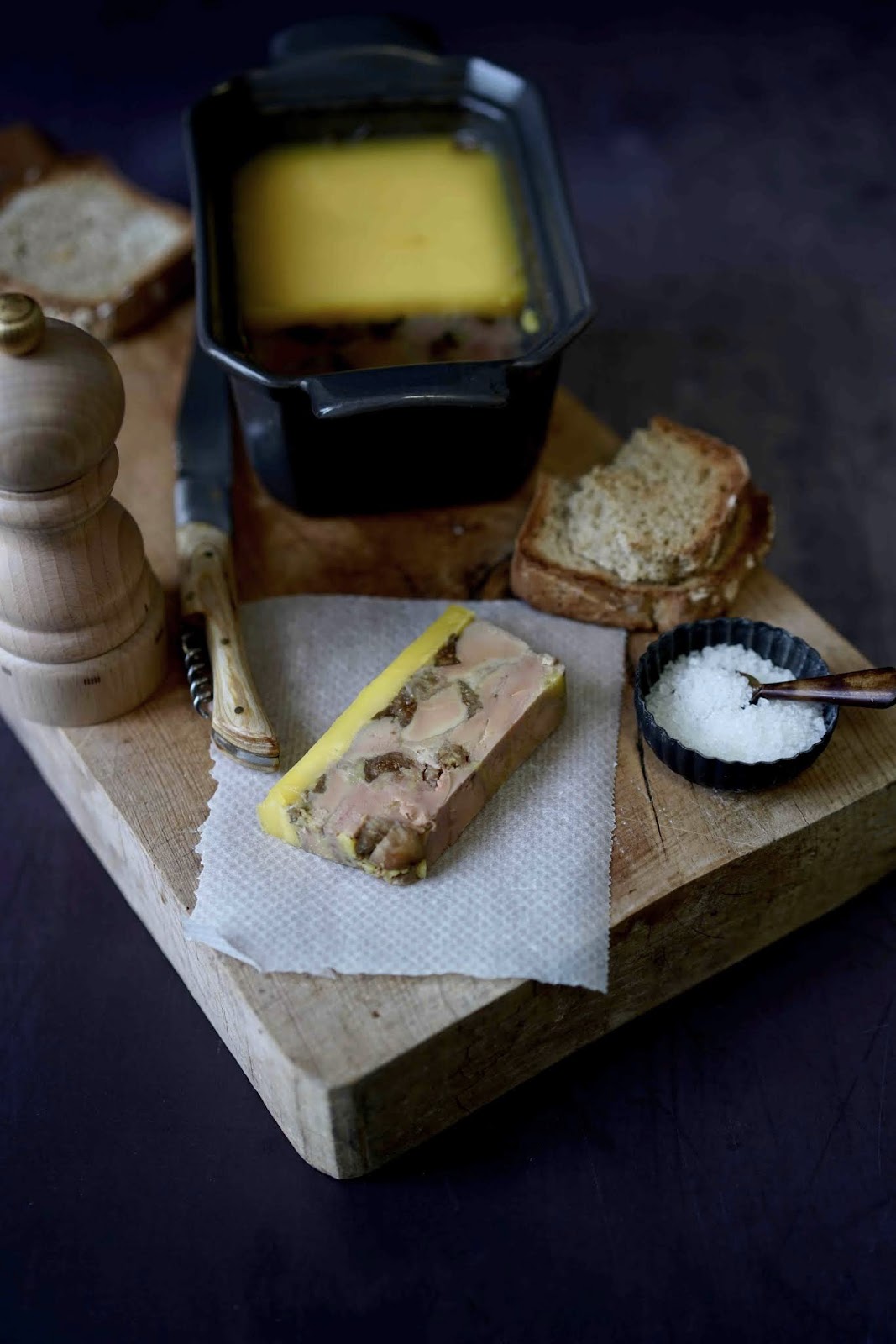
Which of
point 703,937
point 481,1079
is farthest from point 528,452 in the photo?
point 481,1079

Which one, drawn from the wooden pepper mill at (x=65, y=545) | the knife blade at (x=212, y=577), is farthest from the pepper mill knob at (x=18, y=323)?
the knife blade at (x=212, y=577)

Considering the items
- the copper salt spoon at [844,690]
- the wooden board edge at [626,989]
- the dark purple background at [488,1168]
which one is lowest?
the dark purple background at [488,1168]

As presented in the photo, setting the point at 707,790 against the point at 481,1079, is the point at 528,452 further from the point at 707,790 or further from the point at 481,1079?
the point at 481,1079

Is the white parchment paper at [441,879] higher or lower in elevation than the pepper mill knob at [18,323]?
lower

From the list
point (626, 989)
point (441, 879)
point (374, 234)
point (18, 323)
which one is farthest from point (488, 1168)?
point (374, 234)

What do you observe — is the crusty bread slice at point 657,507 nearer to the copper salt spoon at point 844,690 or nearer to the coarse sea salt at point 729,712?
the coarse sea salt at point 729,712

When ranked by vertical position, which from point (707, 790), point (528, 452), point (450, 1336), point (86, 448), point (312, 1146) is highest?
point (86, 448)
